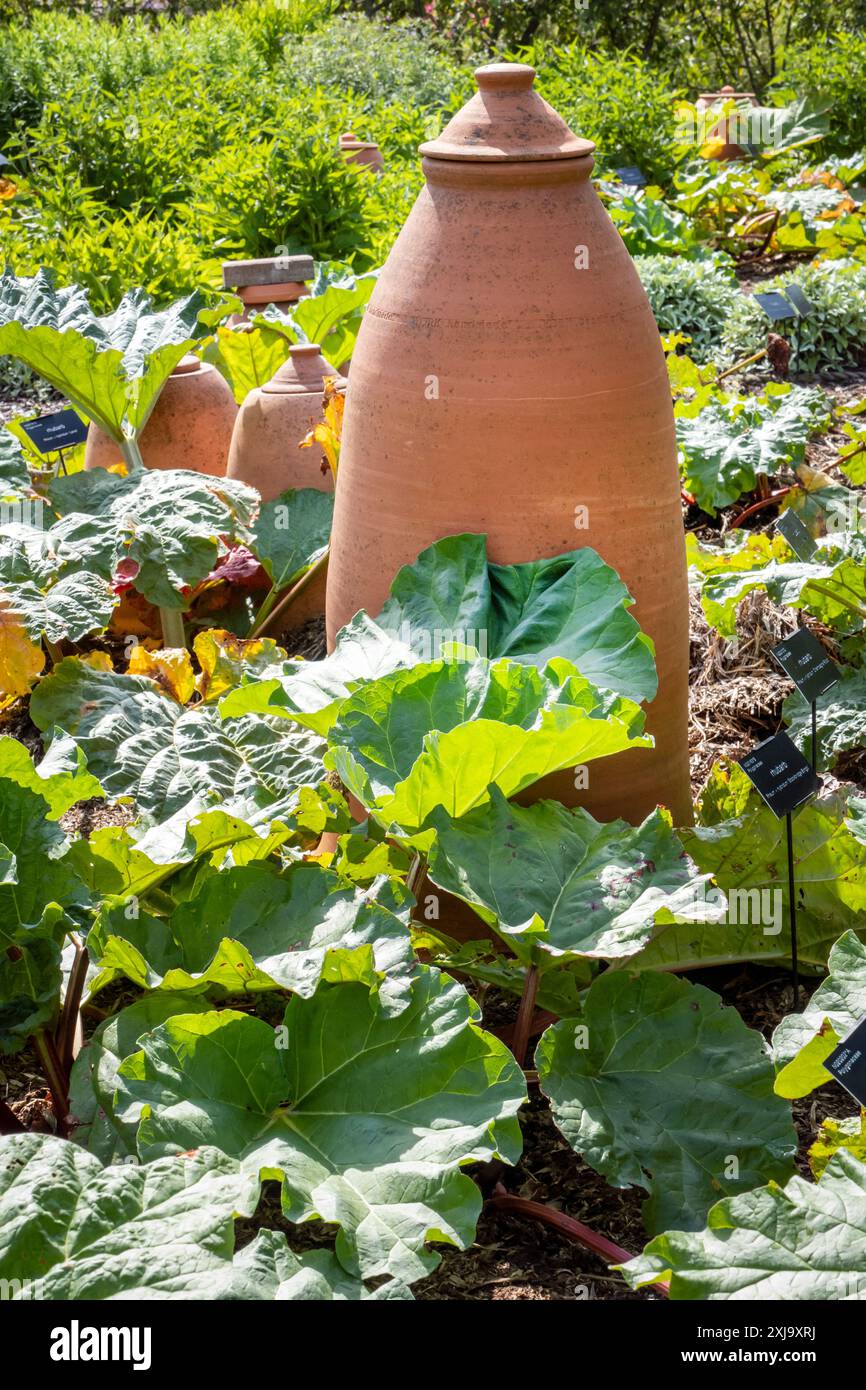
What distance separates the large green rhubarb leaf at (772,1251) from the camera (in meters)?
1.33

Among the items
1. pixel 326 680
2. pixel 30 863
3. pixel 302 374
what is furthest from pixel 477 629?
pixel 302 374

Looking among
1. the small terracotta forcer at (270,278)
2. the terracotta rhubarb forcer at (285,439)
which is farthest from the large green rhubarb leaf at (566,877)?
the small terracotta forcer at (270,278)

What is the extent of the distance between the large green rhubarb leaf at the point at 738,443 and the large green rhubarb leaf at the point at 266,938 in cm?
226

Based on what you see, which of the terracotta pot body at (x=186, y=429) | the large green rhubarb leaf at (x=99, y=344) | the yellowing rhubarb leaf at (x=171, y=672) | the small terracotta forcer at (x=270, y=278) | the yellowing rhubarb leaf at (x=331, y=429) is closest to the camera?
the yellowing rhubarb leaf at (x=171, y=672)

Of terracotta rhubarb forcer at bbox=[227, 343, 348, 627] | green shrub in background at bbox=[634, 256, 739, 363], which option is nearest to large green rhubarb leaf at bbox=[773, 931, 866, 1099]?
terracotta rhubarb forcer at bbox=[227, 343, 348, 627]

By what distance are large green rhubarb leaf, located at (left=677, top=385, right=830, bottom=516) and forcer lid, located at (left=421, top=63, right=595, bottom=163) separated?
1.71m

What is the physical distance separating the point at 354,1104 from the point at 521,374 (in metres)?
1.10

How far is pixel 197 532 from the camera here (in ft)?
9.34

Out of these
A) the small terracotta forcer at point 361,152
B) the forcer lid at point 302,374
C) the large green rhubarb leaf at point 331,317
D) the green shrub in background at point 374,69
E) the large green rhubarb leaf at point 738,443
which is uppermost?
the green shrub in background at point 374,69

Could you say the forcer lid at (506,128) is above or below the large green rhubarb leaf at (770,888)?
above

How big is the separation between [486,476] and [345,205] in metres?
4.87

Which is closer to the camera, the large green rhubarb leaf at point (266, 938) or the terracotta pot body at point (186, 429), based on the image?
the large green rhubarb leaf at point (266, 938)

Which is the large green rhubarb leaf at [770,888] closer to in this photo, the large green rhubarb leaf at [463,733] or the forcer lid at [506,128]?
the large green rhubarb leaf at [463,733]

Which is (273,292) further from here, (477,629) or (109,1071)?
(109,1071)
